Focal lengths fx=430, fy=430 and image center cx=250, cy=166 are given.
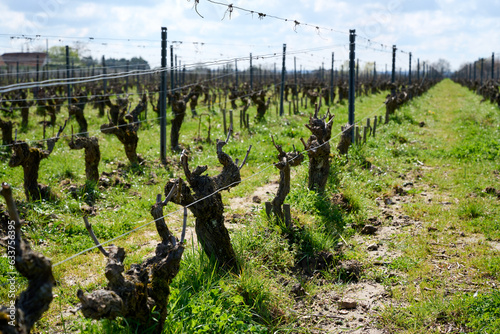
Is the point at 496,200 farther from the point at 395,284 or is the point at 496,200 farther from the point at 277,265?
the point at 277,265

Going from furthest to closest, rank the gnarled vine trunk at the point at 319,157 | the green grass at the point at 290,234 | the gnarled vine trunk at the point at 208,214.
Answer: the gnarled vine trunk at the point at 319,157
the gnarled vine trunk at the point at 208,214
the green grass at the point at 290,234

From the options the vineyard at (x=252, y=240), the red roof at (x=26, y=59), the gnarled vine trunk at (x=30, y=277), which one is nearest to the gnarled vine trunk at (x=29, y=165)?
the vineyard at (x=252, y=240)

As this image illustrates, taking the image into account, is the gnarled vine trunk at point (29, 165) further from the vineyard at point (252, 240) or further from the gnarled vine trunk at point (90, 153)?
the gnarled vine trunk at point (90, 153)

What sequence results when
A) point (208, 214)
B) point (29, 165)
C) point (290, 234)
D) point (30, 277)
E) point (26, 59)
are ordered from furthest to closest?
point (26, 59)
point (29, 165)
point (290, 234)
point (208, 214)
point (30, 277)

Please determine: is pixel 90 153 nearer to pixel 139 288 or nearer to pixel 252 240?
pixel 252 240

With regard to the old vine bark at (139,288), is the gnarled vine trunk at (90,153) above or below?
above

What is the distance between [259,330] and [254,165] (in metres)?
6.48

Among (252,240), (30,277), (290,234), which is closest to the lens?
(30,277)

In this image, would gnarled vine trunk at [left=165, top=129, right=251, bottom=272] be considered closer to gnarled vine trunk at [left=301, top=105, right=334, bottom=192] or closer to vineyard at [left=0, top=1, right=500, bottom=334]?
vineyard at [left=0, top=1, right=500, bottom=334]

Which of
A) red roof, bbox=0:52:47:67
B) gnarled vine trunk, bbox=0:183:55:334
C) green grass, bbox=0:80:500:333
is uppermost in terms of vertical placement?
red roof, bbox=0:52:47:67

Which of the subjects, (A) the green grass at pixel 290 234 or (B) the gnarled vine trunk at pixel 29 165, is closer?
(A) the green grass at pixel 290 234

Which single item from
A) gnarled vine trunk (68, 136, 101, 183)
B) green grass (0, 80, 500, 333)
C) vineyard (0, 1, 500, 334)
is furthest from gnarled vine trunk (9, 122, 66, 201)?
gnarled vine trunk (68, 136, 101, 183)

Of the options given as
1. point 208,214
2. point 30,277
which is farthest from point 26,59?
point 30,277

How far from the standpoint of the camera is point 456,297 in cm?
435
